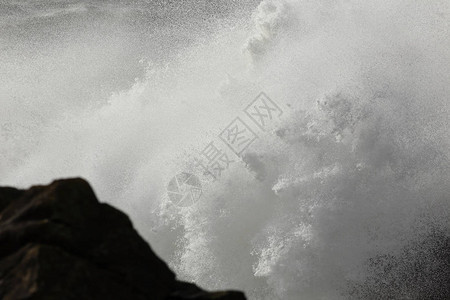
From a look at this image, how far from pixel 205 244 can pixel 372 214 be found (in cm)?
816

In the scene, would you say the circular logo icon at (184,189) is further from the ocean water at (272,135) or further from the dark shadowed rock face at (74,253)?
the dark shadowed rock face at (74,253)

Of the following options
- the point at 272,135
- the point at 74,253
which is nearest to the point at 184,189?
the point at 272,135

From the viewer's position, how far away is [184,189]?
26.2 metres

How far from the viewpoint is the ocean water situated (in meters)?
21.4

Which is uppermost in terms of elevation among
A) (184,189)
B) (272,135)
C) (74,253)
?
(184,189)

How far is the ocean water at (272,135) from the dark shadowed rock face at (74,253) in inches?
532

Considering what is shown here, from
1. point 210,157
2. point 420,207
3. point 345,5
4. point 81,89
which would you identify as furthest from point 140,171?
point 345,5

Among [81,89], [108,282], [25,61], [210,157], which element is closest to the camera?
[108,282]

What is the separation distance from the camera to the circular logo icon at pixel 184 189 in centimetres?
2497

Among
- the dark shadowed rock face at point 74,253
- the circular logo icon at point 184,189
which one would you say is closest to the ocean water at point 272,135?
the circular logo icon at point 184,189

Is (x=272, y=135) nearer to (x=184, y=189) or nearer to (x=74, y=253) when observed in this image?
(x=184, y=189)

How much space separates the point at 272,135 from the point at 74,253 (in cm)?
1938

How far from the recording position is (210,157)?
87.6 ft

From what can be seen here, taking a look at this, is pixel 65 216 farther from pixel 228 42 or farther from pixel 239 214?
pixel 228 42
